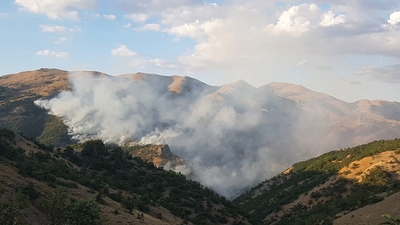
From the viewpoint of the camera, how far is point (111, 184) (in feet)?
156

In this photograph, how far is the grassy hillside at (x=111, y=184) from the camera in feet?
97.4

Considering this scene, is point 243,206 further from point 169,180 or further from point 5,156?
point 5,156

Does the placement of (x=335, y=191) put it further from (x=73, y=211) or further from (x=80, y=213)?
(x=73, y=211)

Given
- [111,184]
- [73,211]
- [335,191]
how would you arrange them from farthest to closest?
1. [335,191]
2. [111,184]
3. [73,211]

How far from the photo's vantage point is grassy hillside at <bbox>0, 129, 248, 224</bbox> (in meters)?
29.7

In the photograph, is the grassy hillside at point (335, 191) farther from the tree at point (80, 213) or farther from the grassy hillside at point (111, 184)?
the tree at point (80, 213)

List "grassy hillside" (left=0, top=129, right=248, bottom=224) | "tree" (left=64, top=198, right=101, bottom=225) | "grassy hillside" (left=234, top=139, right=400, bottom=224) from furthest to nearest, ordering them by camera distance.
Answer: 1. "grassy hillside" (left=234, top=139, right=400, bottom=224)
2. "grassy hillside" (left=0, top=129, right=248, bottom=224)
3. "tree" (left=64, top=198, right=101, bottom=225)

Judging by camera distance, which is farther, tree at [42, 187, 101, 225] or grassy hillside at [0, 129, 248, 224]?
grassy hillside at [0, 129, 248, 224]

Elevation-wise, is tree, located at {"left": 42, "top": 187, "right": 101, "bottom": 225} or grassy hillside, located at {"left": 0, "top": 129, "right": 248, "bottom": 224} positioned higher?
tree, located at {"left": 42, "top": 187, "right": 101, "bottom": 225}

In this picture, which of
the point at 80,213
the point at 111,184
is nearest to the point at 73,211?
the point at 80,213

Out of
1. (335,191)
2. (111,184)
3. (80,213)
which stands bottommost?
(111,184)

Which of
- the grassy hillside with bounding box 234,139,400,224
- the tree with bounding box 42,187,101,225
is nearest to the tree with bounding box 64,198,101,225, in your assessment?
the tree with bounding box 42,187,101,225

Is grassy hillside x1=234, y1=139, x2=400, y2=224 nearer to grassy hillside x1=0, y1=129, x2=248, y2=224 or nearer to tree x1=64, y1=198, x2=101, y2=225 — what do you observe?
grassy hillside x1=0, y1=129, x2=248, y2=224

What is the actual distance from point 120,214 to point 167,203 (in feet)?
68.1
